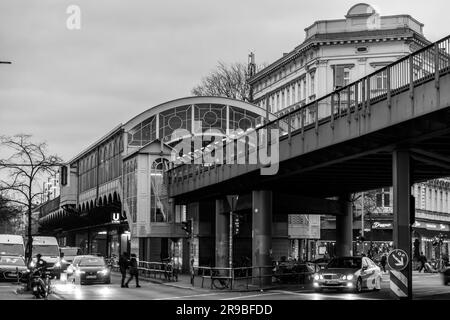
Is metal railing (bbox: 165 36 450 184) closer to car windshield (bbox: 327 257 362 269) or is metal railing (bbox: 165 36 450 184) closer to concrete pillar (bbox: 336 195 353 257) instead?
car windshield (bbox: 327 257 362 269)

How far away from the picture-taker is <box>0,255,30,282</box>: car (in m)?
42.0

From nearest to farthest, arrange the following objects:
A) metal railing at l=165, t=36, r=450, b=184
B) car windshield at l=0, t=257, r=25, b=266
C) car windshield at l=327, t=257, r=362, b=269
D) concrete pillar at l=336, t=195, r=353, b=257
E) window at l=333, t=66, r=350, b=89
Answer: metal railing at l=165, t=36, r=450, b=184, car windshield at l=327, t=257, r=362, b=269, car windshield at l=0, t=257, r=25, b=266, concrete pillar at l=336, t=195, r=353, b=257, window at l=333, t=66, r=350, b=89

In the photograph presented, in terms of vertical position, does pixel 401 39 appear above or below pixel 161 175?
above

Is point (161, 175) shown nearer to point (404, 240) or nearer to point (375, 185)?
point (375, 185)

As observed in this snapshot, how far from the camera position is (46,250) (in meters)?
53.6

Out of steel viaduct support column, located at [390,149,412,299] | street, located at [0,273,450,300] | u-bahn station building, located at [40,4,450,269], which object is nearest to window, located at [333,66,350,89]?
u-bahn station building, located at [40,4,450,269]

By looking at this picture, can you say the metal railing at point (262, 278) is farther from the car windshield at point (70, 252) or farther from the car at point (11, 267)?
the car windshield at point (70, 252)

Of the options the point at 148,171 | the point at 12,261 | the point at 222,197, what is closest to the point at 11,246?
the point at 12,261

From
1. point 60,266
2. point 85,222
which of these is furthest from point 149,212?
point 85,222

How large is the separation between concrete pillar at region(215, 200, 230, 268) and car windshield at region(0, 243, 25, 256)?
1210cm

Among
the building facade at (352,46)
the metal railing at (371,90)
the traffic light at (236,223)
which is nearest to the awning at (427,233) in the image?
the building facade at (352,46)

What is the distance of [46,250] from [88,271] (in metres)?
12.1

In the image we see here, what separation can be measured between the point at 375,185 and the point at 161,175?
839 inches
